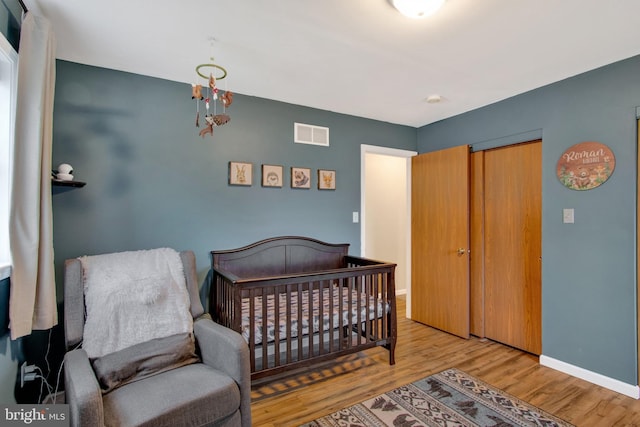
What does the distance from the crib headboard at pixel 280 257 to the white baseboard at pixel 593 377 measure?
1.97 metres

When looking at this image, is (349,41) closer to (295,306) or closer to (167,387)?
(295,306)

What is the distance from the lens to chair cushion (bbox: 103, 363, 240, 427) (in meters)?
1.39

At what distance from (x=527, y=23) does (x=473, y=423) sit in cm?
238

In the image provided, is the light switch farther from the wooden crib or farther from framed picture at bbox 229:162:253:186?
framed picture at bbox 229:162:253:186

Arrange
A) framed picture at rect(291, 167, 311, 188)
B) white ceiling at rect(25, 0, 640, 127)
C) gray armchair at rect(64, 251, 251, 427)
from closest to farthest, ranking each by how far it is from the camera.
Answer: gray armchair at rect(64, 251, 251, 427) < white ceiling at rect(25, 0, 640, 127) < framed picture at rect(291, 167, 311, 188)

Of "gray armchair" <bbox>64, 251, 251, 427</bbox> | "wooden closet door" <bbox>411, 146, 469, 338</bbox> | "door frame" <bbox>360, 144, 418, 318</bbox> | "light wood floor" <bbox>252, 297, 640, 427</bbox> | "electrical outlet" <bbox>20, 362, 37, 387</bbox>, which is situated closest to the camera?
"gray armchair" <bbox>64, 251, 251, 427</bbox>

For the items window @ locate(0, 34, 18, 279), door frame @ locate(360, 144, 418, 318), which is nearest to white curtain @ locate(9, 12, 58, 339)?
window @ locate(0, 34, 18, 279)

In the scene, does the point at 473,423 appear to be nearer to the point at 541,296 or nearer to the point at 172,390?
the point at 541,296

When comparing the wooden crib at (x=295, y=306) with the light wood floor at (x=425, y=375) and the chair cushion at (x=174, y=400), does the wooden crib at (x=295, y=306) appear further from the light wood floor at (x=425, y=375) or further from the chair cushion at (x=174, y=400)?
the chair cushion at (x=174, y=400)

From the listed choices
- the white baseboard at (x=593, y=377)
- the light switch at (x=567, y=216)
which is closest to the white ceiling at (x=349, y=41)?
the light switch at (x=567, y=216)

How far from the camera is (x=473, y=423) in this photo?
6.39 ft

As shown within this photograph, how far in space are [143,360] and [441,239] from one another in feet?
9.76

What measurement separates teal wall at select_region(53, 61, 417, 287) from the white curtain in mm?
619

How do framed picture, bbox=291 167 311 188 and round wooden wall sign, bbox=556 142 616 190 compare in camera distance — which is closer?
round wooden wall sign, bbox=556 142 616 190
